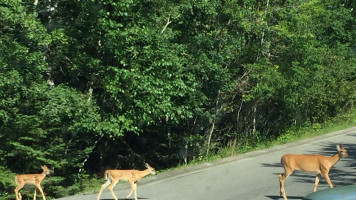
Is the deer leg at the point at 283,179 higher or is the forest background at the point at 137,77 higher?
the forest background at the point at 137,77

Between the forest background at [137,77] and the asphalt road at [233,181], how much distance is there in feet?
5.62

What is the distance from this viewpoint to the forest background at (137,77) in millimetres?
12836

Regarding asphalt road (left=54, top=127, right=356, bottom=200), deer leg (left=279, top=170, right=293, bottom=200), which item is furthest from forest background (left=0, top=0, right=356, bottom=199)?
deer leg (left=279, top=170, right=293, bottom=200)

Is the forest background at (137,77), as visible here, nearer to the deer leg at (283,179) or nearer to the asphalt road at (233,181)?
the asphalt road at (233,181)

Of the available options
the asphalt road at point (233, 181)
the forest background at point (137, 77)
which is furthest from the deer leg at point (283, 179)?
the forest background at point (137, 77)

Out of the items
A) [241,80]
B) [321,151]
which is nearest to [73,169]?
[241,80]

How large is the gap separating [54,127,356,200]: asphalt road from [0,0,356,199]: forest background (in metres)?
1.71

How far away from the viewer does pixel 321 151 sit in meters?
17.1

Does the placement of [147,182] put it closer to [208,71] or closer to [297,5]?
[208,71]

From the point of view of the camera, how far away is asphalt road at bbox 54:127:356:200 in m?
11.2

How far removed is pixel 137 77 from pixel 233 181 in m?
3.49

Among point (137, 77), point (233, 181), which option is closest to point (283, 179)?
point (233, 181)

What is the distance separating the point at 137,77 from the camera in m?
13.1

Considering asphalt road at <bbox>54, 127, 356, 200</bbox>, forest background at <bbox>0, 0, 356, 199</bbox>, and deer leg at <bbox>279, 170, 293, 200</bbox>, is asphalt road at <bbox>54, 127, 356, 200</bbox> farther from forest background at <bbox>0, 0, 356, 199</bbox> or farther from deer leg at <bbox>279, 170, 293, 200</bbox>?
forest background at <bbox>0, 0, 356, 199</bbox>
